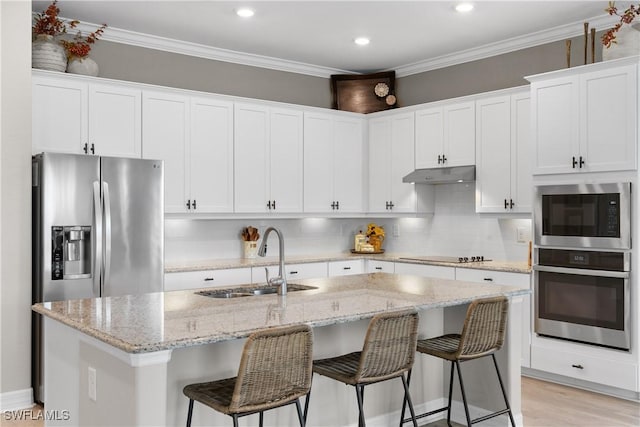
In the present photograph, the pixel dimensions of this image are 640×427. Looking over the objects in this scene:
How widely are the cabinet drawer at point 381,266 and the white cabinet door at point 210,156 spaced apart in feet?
5.04

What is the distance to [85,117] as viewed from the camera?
4590mm

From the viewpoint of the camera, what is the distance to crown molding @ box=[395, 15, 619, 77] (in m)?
4.84

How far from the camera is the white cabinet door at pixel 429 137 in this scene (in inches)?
224

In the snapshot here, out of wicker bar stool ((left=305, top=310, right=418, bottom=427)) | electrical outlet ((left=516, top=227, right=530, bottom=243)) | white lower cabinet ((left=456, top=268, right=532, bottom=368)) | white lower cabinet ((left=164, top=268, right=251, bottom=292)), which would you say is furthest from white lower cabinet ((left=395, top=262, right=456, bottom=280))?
wicker bar stool ((left=305, top=310, right=418, bottom=427))

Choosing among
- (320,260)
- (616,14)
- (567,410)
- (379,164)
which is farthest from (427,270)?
(616,14)

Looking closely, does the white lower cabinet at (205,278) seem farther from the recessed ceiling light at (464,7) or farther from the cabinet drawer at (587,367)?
the recessed ceiling light at (464,7)

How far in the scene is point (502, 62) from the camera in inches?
219

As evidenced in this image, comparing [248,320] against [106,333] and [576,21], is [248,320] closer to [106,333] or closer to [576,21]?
[106,333]

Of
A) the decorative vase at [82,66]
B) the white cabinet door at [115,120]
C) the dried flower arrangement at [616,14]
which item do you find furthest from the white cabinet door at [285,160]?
the dried flower arrangement at [616,14]

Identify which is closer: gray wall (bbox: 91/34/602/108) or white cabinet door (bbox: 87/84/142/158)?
white cabinet door (bbox: 87/84/142/158)

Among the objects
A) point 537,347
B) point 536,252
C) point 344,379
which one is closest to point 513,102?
point 536,252

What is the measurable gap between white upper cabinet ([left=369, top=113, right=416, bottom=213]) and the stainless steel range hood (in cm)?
17

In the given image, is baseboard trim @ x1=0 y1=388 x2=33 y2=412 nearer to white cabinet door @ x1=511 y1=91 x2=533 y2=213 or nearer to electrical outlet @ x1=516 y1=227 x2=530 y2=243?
white cabinet door @ x1=511 y1=91 x2=533 y2=213

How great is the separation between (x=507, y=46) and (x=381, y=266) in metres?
2.34
